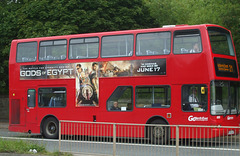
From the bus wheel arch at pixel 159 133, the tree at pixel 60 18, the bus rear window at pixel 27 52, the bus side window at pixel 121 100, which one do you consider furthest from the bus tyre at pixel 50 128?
the bus wheel arch at pixel 159 133

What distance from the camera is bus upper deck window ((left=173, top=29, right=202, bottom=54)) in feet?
52.4

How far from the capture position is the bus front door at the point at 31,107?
65.7ft

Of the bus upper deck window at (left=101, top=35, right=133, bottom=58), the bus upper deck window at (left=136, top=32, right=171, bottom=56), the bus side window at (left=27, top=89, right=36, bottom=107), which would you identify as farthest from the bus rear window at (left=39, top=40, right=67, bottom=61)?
the bus upper deck window at (left=136, top=32, right=171, bottom=56)

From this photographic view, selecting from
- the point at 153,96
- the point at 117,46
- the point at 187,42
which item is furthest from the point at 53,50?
the point at 187,42

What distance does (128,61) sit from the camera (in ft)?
56.9

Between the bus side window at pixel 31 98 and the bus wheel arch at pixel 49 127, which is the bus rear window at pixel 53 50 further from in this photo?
the bus wheel arch at pixel 49 127

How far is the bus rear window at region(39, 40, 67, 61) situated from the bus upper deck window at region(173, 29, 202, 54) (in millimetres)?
5254

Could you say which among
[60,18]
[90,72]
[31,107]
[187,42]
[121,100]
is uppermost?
[60,18]

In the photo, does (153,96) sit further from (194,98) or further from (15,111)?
(15,111)

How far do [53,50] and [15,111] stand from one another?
3.58 meters

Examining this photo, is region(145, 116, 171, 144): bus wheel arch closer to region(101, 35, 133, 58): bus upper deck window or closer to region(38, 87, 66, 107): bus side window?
region(101, 35, 133, 58): bus upper deck window

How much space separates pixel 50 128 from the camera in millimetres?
19734

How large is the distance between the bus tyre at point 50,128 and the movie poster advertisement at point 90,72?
5.06 feet

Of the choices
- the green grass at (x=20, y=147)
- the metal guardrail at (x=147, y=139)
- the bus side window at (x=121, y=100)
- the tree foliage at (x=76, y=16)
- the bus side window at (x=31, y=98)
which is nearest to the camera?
the metal guardrail at (x=147, y=139)
